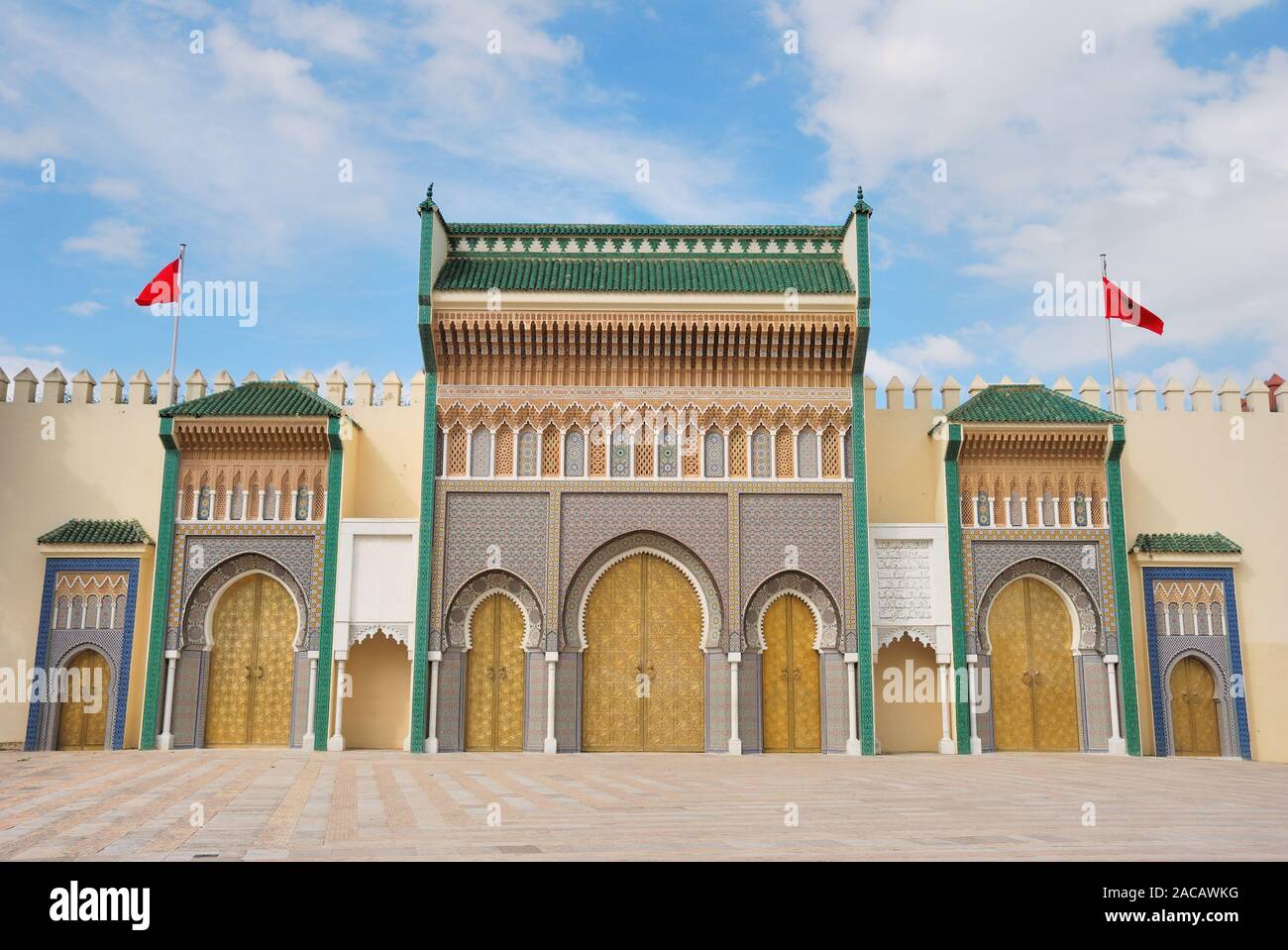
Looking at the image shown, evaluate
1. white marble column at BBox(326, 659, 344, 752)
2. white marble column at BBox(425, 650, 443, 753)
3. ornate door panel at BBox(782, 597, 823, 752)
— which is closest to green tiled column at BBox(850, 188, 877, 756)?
ornate door panel at BBox(782, 597, 823, 752)

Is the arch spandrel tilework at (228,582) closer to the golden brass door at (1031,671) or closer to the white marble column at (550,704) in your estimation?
the white marble column at (550,704)

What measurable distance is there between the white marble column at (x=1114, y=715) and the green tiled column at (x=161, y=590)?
46.3 feet

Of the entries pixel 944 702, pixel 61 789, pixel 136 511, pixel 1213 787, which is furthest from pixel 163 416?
pixel 1213 787

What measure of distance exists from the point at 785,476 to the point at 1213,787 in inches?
283

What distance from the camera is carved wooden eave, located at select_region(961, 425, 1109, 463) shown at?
1648 cm

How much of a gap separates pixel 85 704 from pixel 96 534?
2.58 m

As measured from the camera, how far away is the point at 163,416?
16.4m

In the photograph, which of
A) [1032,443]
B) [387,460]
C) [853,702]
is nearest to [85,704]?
[387,460]

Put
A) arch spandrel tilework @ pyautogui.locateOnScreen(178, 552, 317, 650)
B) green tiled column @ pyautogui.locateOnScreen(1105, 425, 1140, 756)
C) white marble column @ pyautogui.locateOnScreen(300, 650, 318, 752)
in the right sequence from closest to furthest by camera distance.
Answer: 1. white marble column @ pyautogui.locateOnScreen(300, 650, 318, 752)
2. green tiled column @ pyautogui.locateOnScreen(1105, 425, 1140, 756)
3. arch spandrel tilework @ pyautogui.locateOnScreen(178, 552, 317, 650)

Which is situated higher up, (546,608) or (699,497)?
(699,497)

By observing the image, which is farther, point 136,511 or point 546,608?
point 136,511

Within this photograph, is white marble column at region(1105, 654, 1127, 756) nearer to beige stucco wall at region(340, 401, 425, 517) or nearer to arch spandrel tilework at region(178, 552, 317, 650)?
beige stucco wall at region(340, 401, 425, 517)

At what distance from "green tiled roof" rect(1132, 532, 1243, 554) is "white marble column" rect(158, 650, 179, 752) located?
1480cm

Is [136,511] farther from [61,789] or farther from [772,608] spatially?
[772,608]
